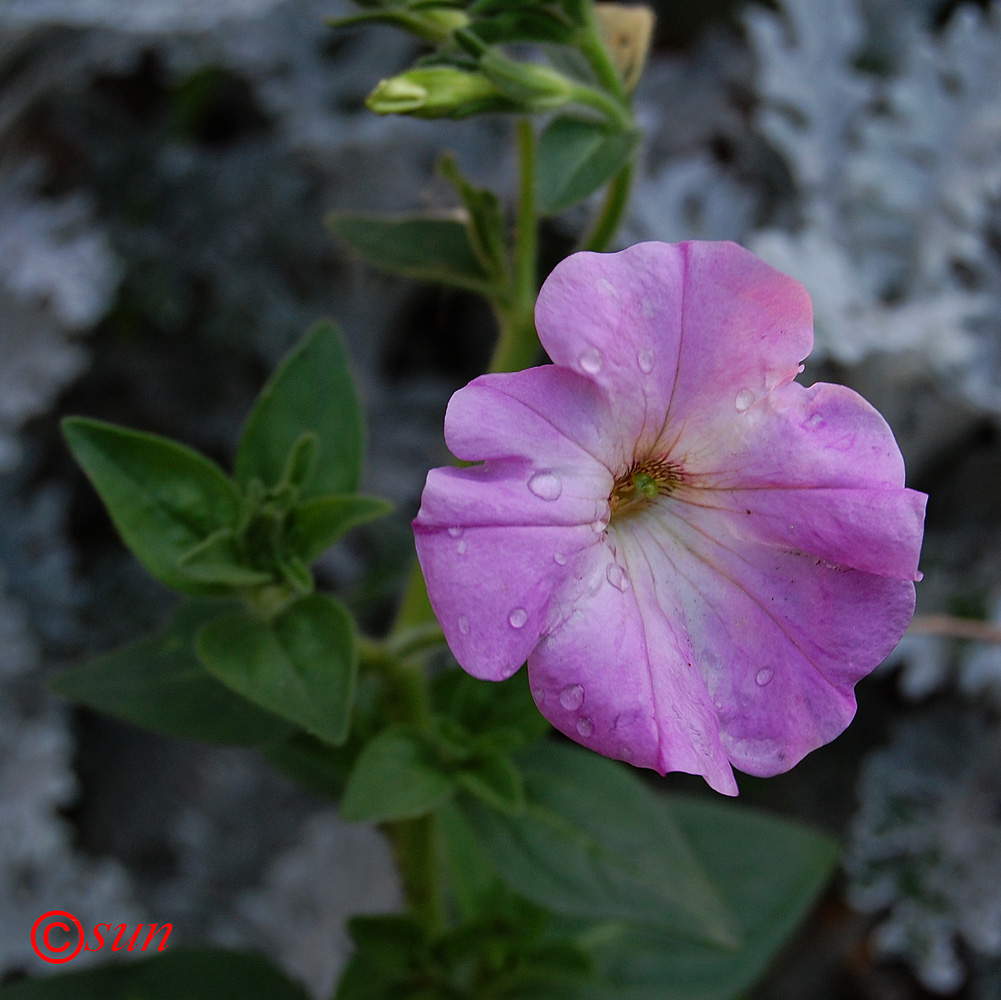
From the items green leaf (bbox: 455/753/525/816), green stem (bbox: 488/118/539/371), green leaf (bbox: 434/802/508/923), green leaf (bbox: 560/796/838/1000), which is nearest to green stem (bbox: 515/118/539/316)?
green stem (bbox: 488/118/539/371)

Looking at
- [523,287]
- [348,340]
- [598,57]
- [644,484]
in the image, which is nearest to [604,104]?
[598,57]

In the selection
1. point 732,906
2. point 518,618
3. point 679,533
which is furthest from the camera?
point 732,906

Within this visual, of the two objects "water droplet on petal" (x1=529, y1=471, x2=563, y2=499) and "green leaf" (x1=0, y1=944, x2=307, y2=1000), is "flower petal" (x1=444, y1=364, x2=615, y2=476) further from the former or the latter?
"green leaf" (x1=0, y1=944, x2=307, y2=1000)

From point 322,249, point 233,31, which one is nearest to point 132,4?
point 233,31

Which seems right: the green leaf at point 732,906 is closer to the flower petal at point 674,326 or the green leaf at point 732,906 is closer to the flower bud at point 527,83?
the flower petal at point 674,326

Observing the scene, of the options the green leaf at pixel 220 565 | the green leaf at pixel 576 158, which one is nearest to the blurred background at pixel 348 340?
the green leaf at pixel 220 565

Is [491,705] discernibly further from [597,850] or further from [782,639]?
[782,639]
